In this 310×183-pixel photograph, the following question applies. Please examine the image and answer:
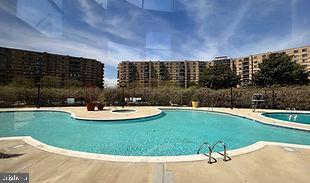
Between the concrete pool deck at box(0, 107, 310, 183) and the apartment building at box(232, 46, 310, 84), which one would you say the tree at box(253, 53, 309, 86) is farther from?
the apartment building at box(232, 46, 310, 84)

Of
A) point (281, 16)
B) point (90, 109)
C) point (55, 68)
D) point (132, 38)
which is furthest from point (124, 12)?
point (55, 68)

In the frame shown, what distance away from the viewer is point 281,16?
13883 mm

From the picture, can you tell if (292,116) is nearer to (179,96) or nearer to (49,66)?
(179,96)

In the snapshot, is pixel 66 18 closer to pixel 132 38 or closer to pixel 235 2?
pixel 132 38

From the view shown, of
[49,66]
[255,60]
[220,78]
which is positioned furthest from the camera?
[255,60]

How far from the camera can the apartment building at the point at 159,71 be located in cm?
7869

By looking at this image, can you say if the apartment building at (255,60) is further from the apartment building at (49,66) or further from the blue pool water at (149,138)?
the blue pool water at (149,138)

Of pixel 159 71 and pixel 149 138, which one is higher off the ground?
pixel 159 71

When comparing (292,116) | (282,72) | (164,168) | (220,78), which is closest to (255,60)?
(220,78)

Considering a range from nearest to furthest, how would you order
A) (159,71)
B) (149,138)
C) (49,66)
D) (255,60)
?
1. (149,138)
2. (49,66)
3. (255,60)
4. (159,71)

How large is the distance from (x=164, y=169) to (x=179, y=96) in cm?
1700

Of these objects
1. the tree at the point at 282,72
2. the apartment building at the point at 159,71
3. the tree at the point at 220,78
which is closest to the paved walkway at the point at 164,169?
the tree at the point at 282,72

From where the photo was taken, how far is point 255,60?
7300 centimetres

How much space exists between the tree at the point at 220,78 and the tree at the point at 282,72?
22.1 ft
